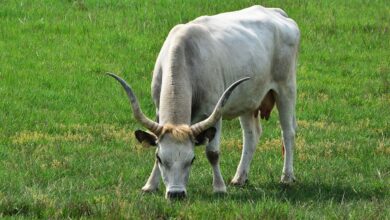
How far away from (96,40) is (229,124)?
4980 mm

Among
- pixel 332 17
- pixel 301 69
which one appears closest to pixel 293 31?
pixel 301 69

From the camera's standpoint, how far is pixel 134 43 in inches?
777

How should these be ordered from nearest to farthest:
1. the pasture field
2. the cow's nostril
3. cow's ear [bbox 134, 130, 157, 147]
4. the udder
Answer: the pasture field
the cow's nostril
cow's ear [bbox 134, 130, 157, 147]
the udder

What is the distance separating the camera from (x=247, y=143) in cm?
1318

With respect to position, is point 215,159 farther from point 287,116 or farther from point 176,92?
point 287,116

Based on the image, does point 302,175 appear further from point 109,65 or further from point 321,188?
point 109,65

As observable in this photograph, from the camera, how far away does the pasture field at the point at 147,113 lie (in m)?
10.2

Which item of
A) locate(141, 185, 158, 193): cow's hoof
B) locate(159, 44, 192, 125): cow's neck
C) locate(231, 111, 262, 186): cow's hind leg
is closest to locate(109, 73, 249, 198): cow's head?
locate(159, 44, 192, 125): cow's neck

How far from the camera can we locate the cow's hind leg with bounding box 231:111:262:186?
1246 centimetres

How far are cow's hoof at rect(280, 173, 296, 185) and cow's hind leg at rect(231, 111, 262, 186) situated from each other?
0.40 meters

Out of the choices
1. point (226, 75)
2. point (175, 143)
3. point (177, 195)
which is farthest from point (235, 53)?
point (177, 195)

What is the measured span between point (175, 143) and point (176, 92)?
62 cm

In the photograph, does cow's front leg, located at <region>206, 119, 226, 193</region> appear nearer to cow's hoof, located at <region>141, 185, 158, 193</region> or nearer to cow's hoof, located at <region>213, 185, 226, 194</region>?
cow's hoof, located at <region>213, 185, 226, 194</region>

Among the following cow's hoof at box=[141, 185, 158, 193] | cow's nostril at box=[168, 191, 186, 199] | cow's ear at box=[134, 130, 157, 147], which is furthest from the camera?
cow's hoof at box=[141, 185, 158, 193]
